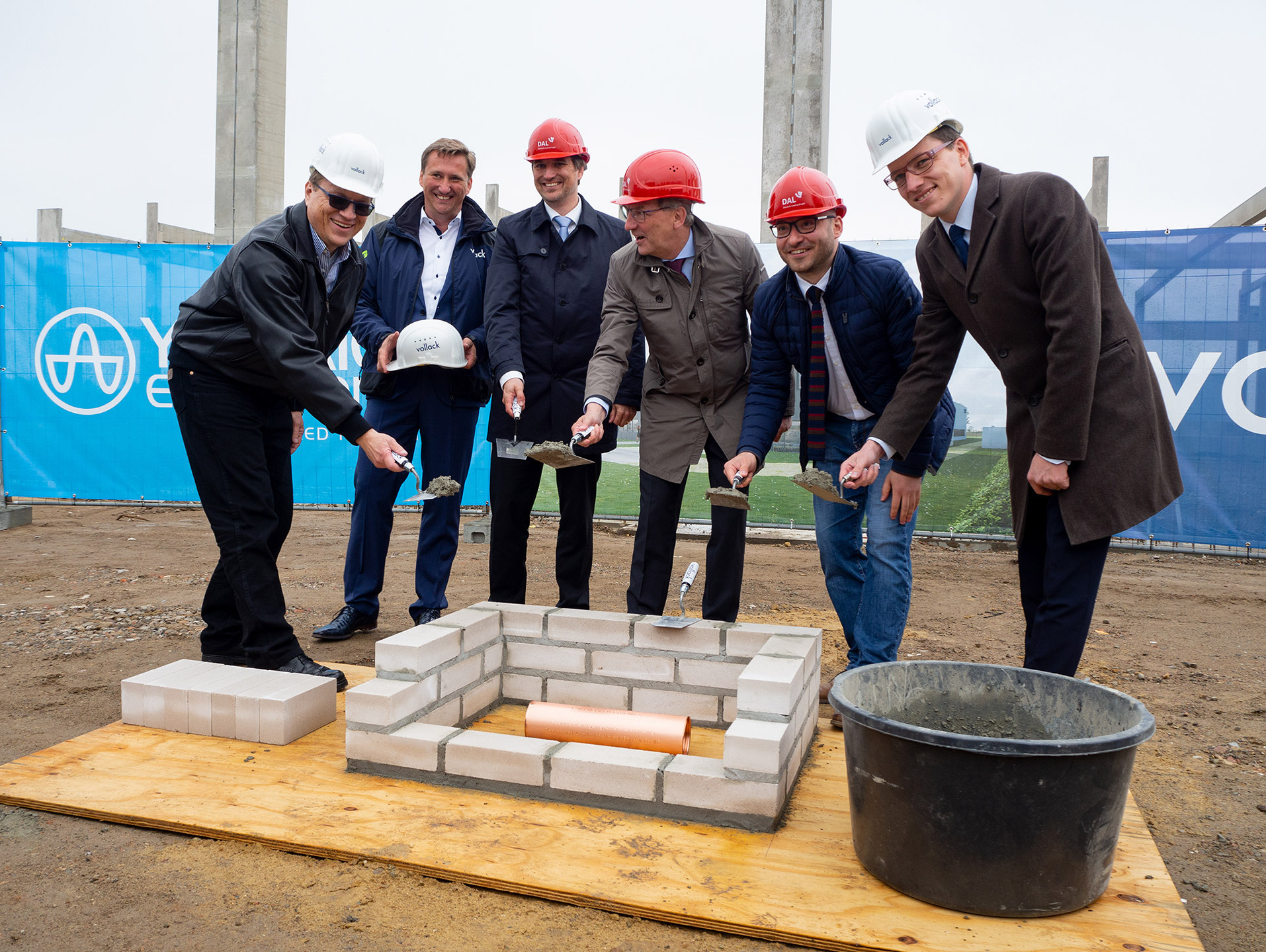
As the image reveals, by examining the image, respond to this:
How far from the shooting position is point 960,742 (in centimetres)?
180

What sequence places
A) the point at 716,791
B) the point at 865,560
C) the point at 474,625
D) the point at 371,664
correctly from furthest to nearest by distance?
the point at 371,664, the point at 865,560, the point at 474,625, the point at 716,791

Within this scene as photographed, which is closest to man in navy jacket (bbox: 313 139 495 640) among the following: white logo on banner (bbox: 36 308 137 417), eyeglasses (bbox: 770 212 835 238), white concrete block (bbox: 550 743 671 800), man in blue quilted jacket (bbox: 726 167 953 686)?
man in blue quilted jacket (bbox: 726 167 953 686)

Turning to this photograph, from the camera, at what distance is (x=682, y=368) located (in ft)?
11.4

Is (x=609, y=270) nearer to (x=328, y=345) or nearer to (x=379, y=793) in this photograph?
(x=328, y=345)

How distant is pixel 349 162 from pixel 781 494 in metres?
5.08

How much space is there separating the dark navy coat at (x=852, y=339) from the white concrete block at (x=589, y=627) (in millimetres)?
733

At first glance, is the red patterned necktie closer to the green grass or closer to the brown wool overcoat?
the brown wool overcoat

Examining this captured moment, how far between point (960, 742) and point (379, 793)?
1.51m

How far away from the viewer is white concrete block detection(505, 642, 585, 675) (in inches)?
123

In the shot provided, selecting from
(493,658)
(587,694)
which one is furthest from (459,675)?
(587,694)

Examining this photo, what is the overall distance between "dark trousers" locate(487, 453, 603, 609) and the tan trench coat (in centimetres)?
41

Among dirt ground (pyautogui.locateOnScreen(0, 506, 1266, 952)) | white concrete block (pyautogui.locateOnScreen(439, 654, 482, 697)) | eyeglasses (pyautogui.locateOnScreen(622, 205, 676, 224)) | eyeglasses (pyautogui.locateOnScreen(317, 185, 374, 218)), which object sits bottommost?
dirt ground (pyautogui.locateOnScreen(0, 506, 1266, 952))

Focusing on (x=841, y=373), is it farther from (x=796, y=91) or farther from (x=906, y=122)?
(x=796, y=91)

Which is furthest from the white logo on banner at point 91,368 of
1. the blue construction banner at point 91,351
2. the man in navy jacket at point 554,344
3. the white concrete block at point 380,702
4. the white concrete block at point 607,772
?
the white concrete block at point 607,772
